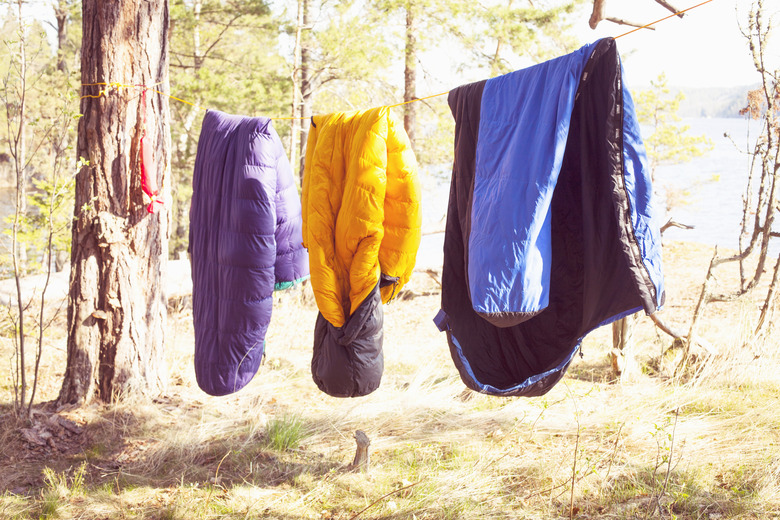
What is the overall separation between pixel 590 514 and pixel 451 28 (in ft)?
22.8

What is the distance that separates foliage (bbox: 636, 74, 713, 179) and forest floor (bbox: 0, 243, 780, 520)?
11.4 meters

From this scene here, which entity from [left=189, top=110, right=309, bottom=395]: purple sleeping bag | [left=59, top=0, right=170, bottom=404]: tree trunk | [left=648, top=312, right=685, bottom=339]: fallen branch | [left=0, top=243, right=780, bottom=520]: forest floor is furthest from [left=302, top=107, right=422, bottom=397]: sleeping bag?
[left=648, top=312, right=685, bottom=339]: fallen branch

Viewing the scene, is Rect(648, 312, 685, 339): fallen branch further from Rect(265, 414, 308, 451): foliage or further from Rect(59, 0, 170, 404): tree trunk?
Rect(59, 0, 170, 404): tree trunk

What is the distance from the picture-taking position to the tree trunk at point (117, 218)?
127 inches

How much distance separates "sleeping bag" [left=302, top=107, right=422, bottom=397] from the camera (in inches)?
78.2

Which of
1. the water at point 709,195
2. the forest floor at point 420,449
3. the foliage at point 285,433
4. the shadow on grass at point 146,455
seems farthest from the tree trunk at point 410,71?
the shadow on grass at point 146,455

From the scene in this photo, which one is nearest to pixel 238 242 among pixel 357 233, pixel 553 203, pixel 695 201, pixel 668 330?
pixel 357 233

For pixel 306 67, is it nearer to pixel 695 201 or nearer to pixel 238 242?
pixel 238 242

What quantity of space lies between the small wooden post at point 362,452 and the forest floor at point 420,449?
1.9 inches

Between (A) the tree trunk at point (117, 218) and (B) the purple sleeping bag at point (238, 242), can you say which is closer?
(B) the purple sleeping bag at point (238, 242)

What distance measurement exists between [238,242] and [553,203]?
122cm

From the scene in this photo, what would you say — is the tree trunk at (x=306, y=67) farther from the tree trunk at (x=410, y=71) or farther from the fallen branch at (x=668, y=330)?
the fallen branch at (x=668, y=330)

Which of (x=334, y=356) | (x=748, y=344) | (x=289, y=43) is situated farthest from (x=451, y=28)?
(x=334, y=356)

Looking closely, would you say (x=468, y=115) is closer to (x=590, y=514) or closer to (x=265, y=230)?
(x=265, y=230)
